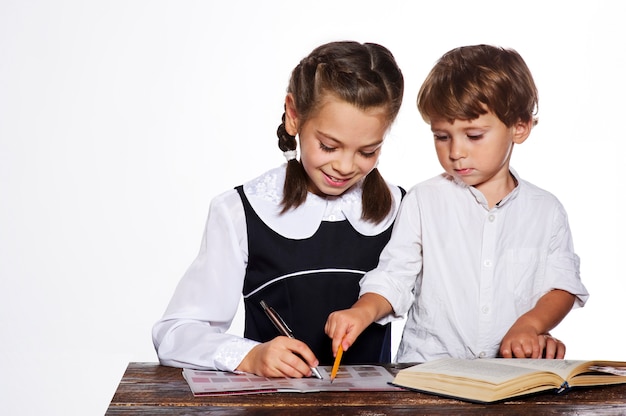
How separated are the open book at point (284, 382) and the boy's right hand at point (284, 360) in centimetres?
1

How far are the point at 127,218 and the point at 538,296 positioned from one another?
8.00 feet

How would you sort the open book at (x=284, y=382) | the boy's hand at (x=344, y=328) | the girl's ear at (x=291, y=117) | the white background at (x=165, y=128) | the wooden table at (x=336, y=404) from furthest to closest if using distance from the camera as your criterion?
1. the white background at (x=165, y=128)
2. the girl's ear at (x=291, y=117)
3. the boy's hand at (x=344, y=328)
4. the open book at (x=284, y=382)
5. the wooden table at (x=336, y=404)

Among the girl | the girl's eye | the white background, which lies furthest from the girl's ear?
the white background

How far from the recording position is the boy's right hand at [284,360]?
1.66 meters

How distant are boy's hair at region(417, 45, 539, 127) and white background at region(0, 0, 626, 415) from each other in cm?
186

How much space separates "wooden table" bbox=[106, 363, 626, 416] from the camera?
1.46 meters

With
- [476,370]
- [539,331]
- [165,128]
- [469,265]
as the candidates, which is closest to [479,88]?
[469,265]

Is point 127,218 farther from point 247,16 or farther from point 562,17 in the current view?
point 562,17

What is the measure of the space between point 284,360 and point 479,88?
709mm

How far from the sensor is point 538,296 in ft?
6.59

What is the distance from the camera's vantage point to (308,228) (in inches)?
81.1

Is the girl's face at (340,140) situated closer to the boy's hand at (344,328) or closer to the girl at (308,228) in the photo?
the girl at (308,228)

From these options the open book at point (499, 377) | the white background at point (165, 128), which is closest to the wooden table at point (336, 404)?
the open book at point (499, 377)

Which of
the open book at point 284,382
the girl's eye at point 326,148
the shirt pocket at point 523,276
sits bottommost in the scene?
the open book at point 284,382
